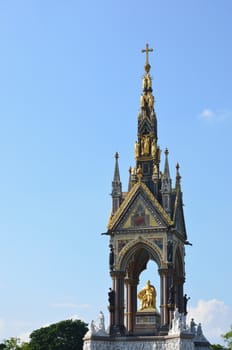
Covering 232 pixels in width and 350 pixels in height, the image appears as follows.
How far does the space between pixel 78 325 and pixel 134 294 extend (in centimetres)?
2375

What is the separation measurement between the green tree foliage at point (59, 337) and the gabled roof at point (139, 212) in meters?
25.5

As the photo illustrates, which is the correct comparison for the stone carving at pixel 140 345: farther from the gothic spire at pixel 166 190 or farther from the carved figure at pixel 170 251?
the gothic spire at pixel 166 190

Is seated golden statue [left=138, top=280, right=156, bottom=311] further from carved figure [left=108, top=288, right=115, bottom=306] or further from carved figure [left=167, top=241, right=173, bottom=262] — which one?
carved figure [left=167, top=241, right=173, bottom=262]

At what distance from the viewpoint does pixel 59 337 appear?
2891 inches

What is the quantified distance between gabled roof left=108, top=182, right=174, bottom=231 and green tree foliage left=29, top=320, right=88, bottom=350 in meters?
25.5

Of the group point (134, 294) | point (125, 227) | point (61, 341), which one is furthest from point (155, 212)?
point (61, 341)

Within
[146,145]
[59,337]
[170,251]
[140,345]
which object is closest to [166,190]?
[146,145]

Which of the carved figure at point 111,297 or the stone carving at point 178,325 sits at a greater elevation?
the carved figure at point 111,297

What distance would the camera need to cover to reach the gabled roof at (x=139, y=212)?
162 ft

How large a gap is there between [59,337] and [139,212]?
2674 cm

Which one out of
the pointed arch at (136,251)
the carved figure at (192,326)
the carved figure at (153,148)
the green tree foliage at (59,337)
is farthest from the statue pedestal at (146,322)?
the green tree foliage at (59,337)

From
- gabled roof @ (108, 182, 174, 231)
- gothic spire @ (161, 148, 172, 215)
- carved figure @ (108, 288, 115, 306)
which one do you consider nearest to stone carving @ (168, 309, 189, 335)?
carved figure @ (108, 288, 115, 306)

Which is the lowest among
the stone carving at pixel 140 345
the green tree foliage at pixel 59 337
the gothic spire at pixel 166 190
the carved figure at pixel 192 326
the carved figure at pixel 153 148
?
the stone carving at pixel 140 345

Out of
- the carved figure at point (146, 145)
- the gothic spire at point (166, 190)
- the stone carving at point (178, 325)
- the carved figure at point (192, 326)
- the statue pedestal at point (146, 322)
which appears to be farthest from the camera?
the carved figure at point (146, 145)
